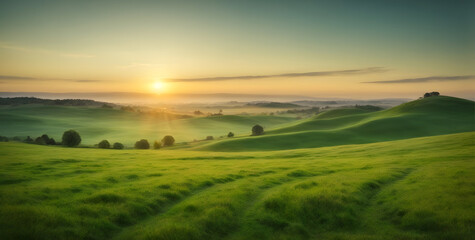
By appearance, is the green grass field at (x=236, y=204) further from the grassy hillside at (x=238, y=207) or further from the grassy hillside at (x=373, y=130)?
the grassy hillside at (x=373, y=130)

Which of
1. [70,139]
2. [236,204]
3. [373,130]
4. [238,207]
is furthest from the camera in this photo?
[373,130]

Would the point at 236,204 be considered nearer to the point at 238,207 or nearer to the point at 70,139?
the point at 238,207

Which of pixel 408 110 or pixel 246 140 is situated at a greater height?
pixel 408 110

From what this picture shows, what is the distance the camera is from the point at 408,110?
142125 mm

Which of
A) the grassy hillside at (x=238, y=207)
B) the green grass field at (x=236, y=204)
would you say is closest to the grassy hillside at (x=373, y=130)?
the green grass field at (x=236, y=204)

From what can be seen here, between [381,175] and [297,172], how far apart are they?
6.88 metres

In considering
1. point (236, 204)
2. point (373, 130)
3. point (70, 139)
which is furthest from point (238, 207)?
point (373, 130)

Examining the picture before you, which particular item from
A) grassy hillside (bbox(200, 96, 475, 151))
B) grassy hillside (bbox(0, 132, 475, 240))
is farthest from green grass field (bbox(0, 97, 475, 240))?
grassy hillside (bbox(200, 96, 475, 151))

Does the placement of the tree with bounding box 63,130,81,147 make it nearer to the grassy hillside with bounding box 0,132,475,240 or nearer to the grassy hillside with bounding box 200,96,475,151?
the grassy hillside with bounding box 200,96,475,151

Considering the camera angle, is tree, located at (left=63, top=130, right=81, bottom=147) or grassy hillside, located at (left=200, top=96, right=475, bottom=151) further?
grassy hillside, located at (left=200, top=96, right=475, bottom=151)

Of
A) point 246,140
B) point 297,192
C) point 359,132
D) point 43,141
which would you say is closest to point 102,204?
point 297,192

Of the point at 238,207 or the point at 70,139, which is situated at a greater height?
the point at 238,207

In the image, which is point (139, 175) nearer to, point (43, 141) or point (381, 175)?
point (381, 175)

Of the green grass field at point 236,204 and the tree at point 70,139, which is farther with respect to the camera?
the tree at point 70,139
